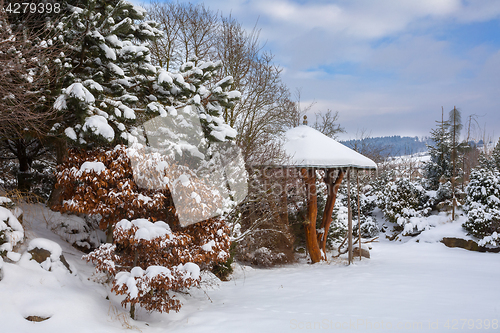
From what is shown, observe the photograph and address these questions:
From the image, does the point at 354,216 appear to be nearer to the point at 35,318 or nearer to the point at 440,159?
the point at 440,159

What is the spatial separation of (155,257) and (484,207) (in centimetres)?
1344

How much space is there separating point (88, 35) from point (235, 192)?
4.19 m

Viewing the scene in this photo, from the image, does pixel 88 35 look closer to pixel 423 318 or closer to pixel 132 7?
pixel 132 7

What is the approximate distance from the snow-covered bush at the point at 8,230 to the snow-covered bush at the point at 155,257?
1058 mm

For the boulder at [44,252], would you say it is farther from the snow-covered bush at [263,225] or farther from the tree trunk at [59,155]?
the snow-covered bush at [263,225]

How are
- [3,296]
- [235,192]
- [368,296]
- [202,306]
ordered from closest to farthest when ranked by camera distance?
[3,296] → [202,306] → [368,296] → [235,192]

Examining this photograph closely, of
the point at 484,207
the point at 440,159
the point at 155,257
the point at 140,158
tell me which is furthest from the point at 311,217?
the point at 440,159

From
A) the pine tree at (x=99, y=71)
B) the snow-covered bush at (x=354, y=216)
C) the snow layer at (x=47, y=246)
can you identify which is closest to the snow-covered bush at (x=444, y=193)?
the snow-covered bush at (x=354, y=216)

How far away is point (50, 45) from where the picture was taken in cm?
514

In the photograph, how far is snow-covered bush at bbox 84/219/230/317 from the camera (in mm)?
4180

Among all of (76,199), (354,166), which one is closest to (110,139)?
(76,199)

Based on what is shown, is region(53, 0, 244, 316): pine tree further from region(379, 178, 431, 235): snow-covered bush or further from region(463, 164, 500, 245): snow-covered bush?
region(379, 178, 431, 235): snow-covered bush

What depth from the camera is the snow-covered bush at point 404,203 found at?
16344 mm

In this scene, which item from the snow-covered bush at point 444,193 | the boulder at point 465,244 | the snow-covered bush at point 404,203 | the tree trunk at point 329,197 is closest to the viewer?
the tree trunk at point 329,197
